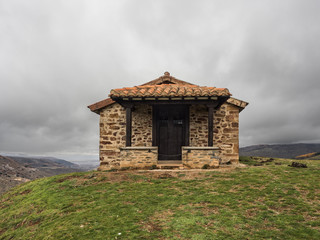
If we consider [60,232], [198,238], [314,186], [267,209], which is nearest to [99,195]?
[60,232]

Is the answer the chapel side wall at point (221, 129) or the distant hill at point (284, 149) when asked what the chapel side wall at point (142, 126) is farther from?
the distant hill at point (284, 149)

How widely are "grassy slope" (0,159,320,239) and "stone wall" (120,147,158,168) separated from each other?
1.58m

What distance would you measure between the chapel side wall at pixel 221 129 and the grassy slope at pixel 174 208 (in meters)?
3.35

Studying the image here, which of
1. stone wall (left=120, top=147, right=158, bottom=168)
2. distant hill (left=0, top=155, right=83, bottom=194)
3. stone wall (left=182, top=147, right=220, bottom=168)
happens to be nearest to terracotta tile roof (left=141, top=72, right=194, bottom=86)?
stone wall (left=120, top=147, right=158, bottom=168)

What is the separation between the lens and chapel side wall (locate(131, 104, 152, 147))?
1195 cm

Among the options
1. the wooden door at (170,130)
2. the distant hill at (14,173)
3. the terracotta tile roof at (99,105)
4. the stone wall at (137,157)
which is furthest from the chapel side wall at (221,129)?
the distant hill at (14,173)

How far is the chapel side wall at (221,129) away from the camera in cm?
1157

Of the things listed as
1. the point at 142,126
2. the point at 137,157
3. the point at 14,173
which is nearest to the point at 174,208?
the point at 137,157

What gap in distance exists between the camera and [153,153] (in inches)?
381

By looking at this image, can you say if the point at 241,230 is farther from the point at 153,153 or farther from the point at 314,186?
the point at 153,153

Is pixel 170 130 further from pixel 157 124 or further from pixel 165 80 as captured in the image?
pixel 165 80

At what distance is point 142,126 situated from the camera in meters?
12.0

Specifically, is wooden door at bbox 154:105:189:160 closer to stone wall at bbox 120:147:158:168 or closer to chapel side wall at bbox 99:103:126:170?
chapel side wall at bbox 99:103:126:170

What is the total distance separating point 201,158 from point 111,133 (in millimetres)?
5715
